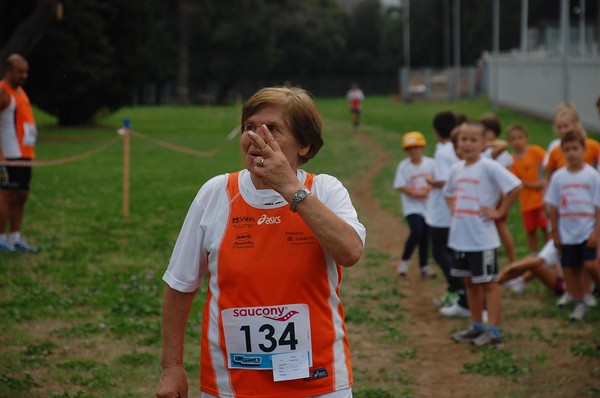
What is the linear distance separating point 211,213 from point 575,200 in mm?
5838

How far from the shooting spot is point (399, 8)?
9919 cm

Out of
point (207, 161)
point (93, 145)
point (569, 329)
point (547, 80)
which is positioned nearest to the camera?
point (569, 329)

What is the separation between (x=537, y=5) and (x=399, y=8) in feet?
95.3

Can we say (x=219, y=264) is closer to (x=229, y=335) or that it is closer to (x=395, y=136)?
(x=229, y=335)

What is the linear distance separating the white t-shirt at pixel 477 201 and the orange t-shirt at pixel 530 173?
276 centimetres

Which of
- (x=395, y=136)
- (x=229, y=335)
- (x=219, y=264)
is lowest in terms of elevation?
(x=395, y=136)

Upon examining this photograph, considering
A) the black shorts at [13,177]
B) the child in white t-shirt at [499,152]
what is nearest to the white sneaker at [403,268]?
the child in white t-shirt at [499,152]

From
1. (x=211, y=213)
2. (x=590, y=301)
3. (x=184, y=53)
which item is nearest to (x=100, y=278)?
(x=590, y=301)

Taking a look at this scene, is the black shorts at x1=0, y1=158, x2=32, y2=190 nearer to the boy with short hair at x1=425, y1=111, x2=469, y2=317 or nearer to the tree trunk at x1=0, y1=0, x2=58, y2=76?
the boy with short hair at x1=425, y1=111, x2=469, y2=317

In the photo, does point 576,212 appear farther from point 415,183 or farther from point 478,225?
point 415,183

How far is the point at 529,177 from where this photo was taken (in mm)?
10875

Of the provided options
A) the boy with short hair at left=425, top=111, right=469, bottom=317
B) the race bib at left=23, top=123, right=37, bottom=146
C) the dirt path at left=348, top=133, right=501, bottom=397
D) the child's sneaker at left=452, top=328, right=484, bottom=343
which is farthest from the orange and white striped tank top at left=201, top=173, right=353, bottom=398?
the race bib at left=23, top=123, right=37, bottom=146

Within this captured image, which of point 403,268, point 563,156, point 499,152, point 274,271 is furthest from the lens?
point 403,268

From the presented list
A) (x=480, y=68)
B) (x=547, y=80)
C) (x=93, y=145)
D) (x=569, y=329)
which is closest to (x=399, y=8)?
(x=480, y=68)
